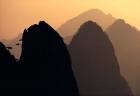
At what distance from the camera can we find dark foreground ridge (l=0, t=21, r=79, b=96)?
31.8m

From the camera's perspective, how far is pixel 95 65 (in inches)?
3706

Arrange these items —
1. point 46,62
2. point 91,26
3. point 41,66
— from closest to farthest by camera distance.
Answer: point 41,66, point 46,62, point 91,26

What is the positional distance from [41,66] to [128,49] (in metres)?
134

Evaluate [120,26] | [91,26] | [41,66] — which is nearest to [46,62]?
[41,66]

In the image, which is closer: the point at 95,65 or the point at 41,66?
the point at 41,66

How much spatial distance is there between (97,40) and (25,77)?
67.1 m

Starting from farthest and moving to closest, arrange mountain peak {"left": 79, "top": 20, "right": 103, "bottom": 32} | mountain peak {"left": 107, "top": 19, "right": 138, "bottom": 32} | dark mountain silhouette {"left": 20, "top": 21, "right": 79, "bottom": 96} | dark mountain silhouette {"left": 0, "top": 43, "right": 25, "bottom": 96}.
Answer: mountain peak {"left": 107, "top": 19, "right": 138, "bottom": 32} → mountain peak {"left": 79, "top": 20, "right": 103, "bottom": 32} → dark mountain silhouette {"left": 20, "top": 21, "right": 79, "bottom": 96} → dark mountain silhouette {"left": 0, "top": 43, "right": 25, "bottom": 96}

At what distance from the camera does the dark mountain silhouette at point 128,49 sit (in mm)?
137750

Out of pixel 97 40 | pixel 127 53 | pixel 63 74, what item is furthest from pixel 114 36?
pixel 63 74

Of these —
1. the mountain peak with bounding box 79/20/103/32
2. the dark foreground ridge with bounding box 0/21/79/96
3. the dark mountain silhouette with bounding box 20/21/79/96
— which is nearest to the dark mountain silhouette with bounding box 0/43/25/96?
the dark foreground ridge with bounding box 0/21/79/96

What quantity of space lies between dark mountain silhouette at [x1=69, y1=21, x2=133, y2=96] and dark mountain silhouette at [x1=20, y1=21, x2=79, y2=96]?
4805cm

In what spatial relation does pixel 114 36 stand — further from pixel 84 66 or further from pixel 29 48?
pixel 29 48

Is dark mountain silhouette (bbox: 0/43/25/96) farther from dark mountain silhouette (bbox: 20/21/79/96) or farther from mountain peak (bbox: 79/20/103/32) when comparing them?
mountain peak (bbox: 79/20/103/32)

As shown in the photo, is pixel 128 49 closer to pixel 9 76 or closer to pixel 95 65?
→ pixel 95 65
